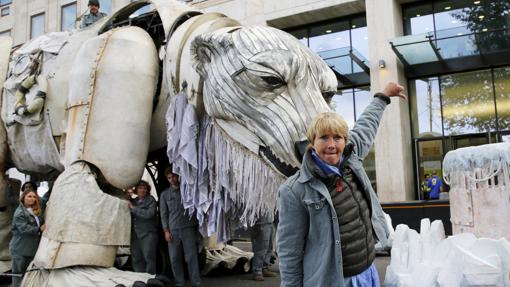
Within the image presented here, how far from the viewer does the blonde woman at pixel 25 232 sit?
199 inches

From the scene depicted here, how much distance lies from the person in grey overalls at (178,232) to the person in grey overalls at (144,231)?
0.62ft

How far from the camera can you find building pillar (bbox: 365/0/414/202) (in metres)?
14.7

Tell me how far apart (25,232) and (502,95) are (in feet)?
48.3

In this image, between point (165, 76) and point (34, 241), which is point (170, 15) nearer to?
point (165, 76)

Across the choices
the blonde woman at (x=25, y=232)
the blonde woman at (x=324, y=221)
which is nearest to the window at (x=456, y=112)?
the blonde woman at (x=25, y=232)

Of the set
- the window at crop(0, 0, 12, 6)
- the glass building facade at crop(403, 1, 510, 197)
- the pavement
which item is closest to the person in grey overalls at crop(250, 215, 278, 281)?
the pavement

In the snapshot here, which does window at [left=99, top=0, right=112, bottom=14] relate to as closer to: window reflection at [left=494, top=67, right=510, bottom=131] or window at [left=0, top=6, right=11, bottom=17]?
window at [left=0, top=6, right=11, bottom=17]

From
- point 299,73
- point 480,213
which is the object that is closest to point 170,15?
point 299,73

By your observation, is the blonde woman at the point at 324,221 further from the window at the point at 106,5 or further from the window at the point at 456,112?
the window at the point at 106,5

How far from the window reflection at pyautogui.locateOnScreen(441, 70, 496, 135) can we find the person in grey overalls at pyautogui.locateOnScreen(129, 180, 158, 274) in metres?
13.2

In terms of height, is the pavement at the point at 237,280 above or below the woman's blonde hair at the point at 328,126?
below

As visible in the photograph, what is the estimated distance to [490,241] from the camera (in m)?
2.89

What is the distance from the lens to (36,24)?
793 inches

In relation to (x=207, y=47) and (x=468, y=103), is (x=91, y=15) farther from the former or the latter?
(x=468, y=103)
